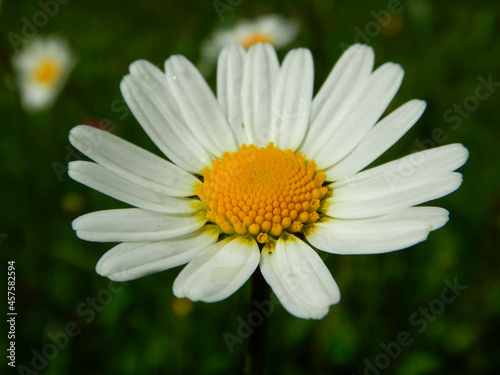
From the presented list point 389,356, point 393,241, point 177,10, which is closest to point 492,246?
point 389,356

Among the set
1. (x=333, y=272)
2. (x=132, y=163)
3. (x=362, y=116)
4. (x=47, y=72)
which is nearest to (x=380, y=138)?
(x=362, y=116)

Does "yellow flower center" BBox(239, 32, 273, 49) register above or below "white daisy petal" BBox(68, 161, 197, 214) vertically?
below

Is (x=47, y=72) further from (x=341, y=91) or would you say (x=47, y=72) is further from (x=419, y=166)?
(x=419, y=166)

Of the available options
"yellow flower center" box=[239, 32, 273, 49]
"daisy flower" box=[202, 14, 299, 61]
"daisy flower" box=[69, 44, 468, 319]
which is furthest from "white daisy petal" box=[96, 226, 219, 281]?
"yellow flower center" box=[239, 32, 273, 49]

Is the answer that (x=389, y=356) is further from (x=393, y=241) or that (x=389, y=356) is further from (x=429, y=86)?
(x=429, y=86)

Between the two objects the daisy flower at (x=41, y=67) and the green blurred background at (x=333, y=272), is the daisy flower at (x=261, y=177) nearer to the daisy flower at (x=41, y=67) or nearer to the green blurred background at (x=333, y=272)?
the green blurred background at (x=333, y=272)

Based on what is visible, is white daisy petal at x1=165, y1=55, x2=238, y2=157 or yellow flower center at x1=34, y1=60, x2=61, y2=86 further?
yellow flower center at x1=34, y1=60, x2=61, y2=86

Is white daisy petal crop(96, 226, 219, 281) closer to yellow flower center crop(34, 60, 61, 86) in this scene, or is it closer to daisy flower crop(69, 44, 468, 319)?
daisy flower crop(69, 44, 468, 319)
